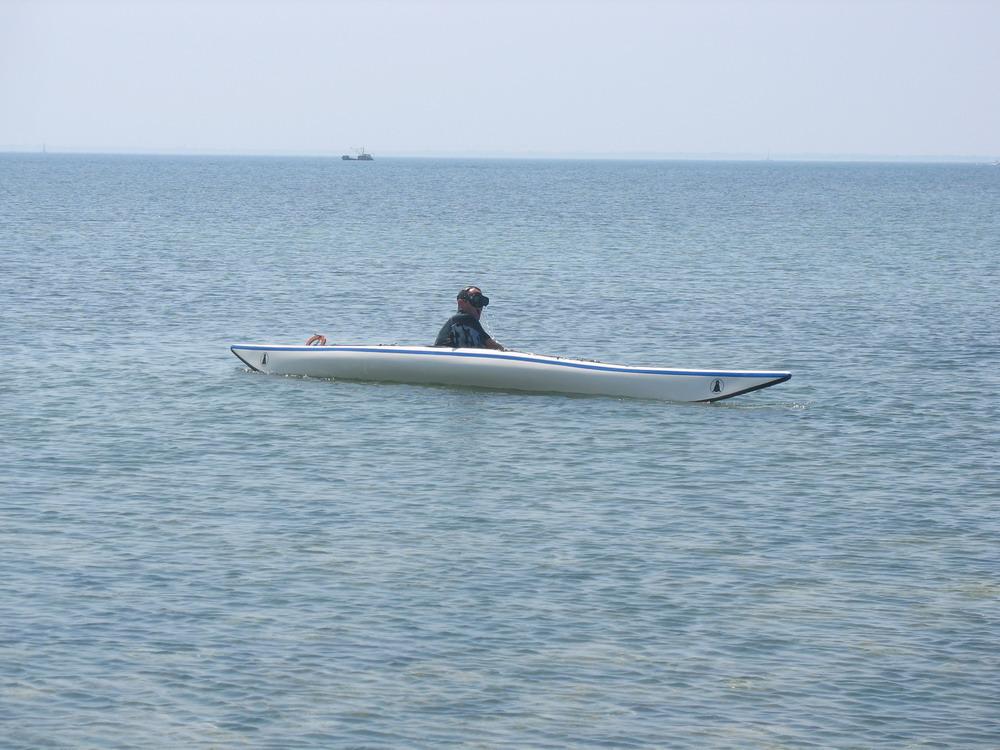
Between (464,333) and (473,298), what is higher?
(473,298)

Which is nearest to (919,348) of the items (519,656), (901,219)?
(519,656)

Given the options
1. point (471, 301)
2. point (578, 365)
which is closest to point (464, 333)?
point (471, 301)

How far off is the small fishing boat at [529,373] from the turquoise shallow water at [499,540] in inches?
13.6

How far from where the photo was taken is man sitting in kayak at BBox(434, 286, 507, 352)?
30.8 meters

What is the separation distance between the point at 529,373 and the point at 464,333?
1.57 meters

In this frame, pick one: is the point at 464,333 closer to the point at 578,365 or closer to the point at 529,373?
the point at 529,373

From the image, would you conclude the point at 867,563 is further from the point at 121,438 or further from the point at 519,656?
the point at 121,438

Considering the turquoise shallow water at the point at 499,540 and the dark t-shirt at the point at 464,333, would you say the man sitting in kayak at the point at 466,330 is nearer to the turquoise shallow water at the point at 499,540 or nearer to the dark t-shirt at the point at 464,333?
the dark t-shirt at the point at 464,333

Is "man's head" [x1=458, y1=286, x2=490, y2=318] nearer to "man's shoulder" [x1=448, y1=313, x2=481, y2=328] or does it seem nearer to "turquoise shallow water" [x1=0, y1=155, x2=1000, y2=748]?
"man's shoulder" [x1=448, y1=313, x2=481, y2=328]

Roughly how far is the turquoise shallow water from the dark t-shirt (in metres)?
0.97

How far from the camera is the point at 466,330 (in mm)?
Result: 31031

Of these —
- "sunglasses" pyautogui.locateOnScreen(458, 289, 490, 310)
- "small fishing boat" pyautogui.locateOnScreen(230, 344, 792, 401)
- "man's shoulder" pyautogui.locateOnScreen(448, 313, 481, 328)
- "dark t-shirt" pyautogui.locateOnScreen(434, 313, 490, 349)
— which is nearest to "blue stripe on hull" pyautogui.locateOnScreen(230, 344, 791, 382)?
"small fishing boat" pyautogui.locateOnScreen(230, 344, 792, 401)

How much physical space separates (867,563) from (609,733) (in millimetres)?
6478

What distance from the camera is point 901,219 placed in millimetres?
117375
